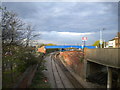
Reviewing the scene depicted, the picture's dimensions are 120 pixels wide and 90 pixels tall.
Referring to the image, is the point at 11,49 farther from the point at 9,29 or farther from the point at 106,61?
the point at 106,61

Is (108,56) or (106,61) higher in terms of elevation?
(108,56)

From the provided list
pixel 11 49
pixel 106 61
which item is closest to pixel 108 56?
pixel 106 61

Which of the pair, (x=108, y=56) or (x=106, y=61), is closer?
(x=108, y=56)

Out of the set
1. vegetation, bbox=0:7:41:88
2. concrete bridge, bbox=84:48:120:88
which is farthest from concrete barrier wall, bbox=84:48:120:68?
vegetation, bbox=0:7:41:88

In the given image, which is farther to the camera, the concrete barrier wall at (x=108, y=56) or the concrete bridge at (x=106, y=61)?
the concrete bridge at (x=106, y=61)

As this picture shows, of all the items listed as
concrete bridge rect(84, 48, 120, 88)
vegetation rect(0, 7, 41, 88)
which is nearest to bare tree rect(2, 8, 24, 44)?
vegetation rect(0, 7, 41, 88)

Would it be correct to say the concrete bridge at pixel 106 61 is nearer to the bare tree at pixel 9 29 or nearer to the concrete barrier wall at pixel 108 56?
the concrete barrier wall at pixel 108 56

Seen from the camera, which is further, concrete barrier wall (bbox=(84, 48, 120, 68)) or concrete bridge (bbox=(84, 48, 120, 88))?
concrete bridge (bbox=(84, 48, 120, 88))

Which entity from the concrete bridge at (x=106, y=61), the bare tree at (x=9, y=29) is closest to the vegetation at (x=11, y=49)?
the bare tree at (x=9, y=29)

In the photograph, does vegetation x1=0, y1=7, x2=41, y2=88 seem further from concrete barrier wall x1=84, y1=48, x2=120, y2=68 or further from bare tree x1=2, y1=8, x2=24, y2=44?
Answer: concrete barrier wall x1=84, y1=48, x2=120, y2=68

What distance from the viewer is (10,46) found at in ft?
42.7

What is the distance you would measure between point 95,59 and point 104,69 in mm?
3529

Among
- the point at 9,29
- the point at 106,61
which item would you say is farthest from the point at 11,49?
the point at 106,61

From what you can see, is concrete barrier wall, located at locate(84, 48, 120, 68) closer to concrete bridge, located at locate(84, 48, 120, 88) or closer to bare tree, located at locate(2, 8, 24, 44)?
concrete bridge, located at locate(84, 48, 120, 88)
